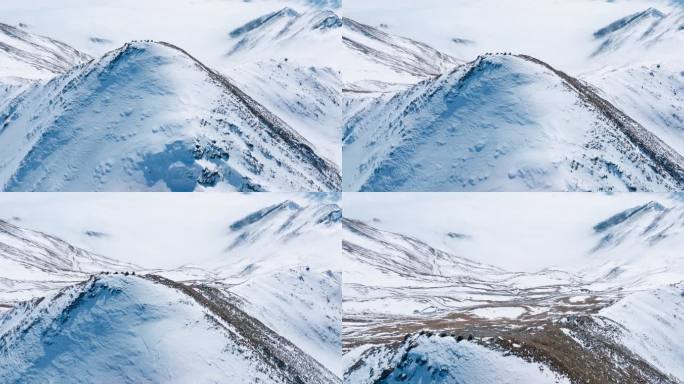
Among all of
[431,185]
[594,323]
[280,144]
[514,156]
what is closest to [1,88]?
[280,144]

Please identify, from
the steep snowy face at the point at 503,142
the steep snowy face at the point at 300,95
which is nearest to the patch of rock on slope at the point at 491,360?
the steep snowy face at the point at 503,142

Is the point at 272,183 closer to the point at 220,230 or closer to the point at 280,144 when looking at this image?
the point at 280,144

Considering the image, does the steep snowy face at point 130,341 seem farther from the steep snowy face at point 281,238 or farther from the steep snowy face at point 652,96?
the steep snowy face at point 652,96

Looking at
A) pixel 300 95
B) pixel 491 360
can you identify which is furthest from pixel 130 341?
pixel 300 95

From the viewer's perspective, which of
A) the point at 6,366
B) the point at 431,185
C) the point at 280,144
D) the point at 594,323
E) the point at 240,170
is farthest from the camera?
the point at 280,144

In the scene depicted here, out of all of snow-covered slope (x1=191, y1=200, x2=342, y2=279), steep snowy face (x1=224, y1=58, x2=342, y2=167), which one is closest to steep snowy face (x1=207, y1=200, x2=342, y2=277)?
snow-covered slope (x1=191, y1=200, x2=342, y2=279)

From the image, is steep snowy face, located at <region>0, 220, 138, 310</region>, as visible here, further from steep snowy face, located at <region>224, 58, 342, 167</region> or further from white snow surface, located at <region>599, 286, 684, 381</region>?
white snow surface, located at <region>599, 286, 684, 381</region>
